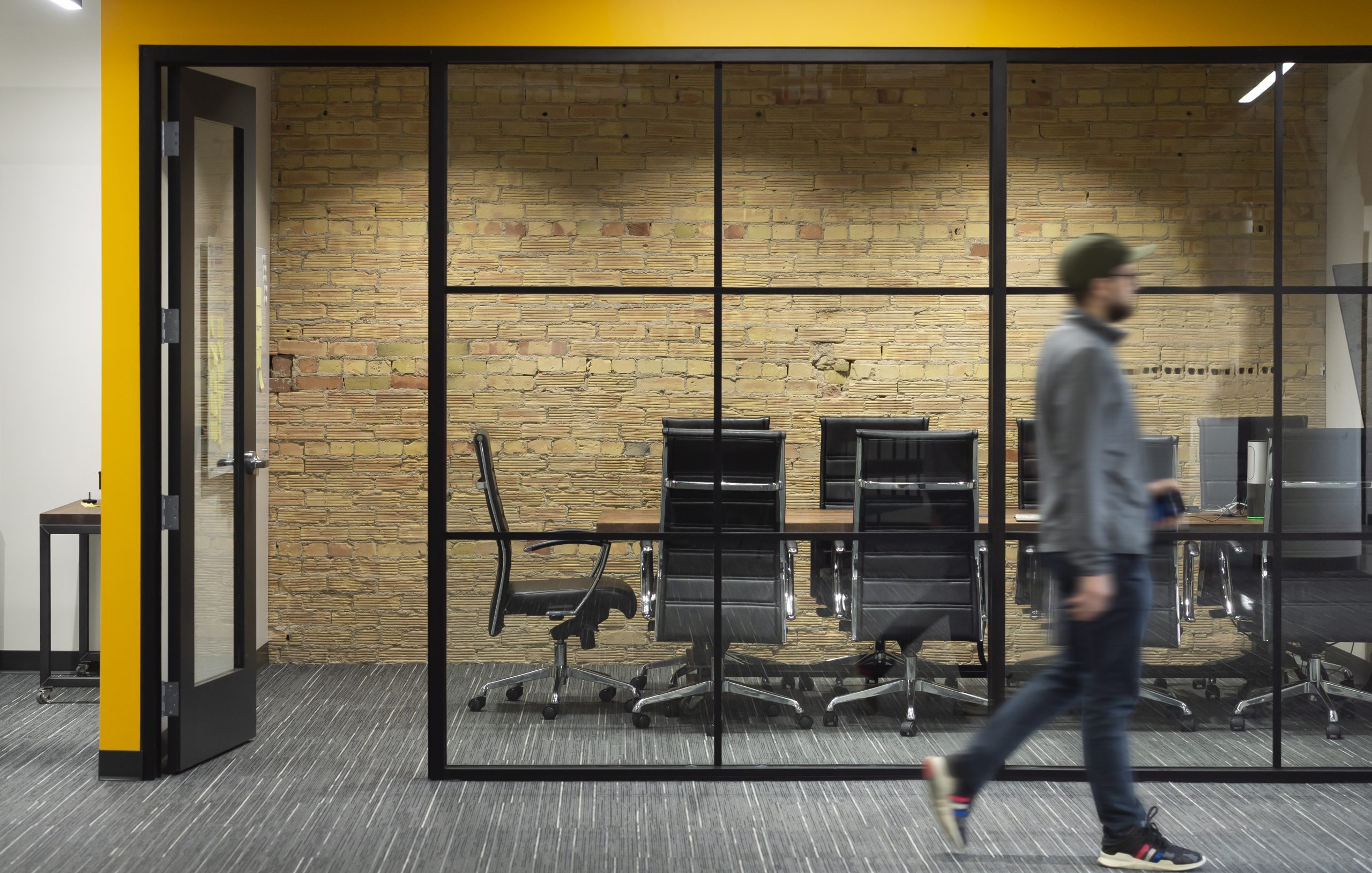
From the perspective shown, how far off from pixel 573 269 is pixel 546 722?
58.6 inches

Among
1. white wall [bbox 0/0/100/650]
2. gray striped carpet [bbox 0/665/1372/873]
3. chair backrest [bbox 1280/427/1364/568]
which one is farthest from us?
white wall [bbox 0/0/100/650]

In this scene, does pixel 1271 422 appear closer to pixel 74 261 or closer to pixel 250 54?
pixel 250 54

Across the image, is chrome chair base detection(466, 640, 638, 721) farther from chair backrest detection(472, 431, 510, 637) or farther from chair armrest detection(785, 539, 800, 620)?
chair armrest detection(785, 539, 800, 620)

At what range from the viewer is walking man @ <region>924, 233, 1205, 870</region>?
7.97ft

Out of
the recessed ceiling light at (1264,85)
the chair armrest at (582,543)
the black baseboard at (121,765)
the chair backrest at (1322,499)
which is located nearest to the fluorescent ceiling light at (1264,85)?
the recessed ceiling light at (1264,85)

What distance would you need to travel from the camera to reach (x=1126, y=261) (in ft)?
8.16

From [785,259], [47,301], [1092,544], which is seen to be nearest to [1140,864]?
[1092,544]

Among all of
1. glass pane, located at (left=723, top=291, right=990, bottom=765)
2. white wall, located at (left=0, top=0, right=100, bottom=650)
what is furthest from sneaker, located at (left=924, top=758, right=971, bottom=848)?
white wall, located at (left=0, top=0, right=100, bottom=650)

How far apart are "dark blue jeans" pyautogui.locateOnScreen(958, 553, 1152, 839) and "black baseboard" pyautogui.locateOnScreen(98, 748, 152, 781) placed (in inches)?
105

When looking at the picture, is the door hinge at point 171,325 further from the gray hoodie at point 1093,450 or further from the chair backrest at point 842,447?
the gray hoodie at point 1093,450

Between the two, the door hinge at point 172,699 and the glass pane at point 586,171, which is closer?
the glass pane at point 586,171

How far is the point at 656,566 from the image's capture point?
3414 mm

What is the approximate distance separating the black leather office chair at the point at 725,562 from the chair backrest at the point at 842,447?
14 centimetres

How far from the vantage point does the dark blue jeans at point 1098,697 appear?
248 centimetres
